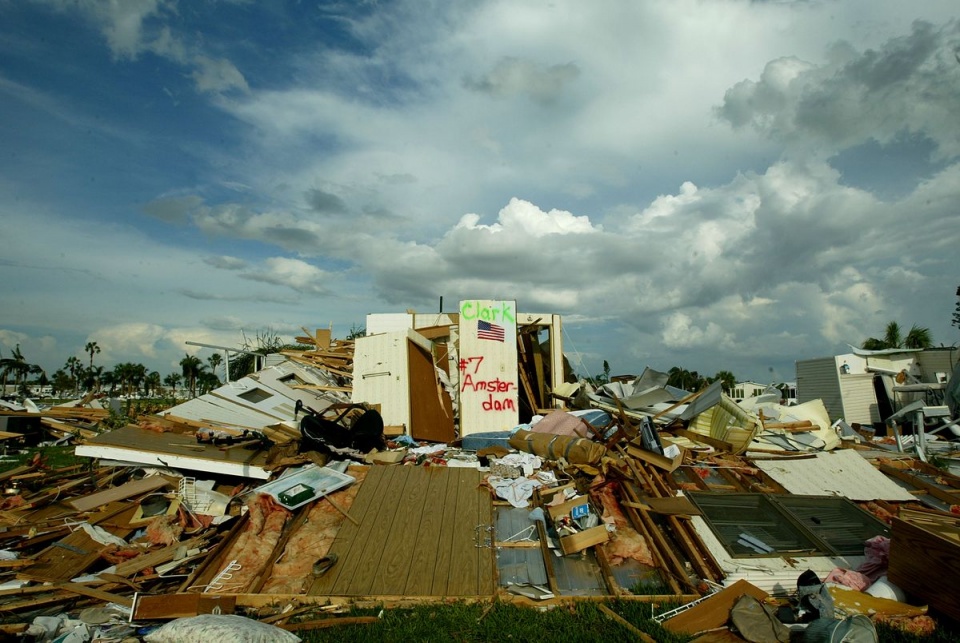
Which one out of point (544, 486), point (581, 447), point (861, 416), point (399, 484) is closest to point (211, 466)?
point (399, 484)

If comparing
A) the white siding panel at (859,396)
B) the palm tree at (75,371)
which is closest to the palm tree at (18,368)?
the palm tree at (75,371)

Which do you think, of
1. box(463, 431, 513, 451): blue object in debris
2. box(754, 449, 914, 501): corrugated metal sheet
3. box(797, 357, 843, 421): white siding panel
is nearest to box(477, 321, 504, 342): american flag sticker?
box(463, 431, 513, 451): blue object in debris

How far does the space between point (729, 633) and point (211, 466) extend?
699cm

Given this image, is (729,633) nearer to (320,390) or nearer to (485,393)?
(485,393)

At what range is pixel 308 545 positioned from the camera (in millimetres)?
6562

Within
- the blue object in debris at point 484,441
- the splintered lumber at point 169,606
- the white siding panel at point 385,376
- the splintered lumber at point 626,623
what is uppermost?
the white siding panel at point 385,376

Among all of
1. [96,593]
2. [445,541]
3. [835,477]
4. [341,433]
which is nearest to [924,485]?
[835,477]

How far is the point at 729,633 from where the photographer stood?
15.9 ft

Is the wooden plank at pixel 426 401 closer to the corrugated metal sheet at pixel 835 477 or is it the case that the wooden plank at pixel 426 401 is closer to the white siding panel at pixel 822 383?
the corrugated metal sheet at pixel 835 477

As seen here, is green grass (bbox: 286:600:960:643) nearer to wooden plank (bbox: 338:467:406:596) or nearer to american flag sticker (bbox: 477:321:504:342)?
wooden plank (bbox: 338:467:406:596)

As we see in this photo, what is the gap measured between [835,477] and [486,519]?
4.97 m

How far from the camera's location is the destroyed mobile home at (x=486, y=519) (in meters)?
5.38

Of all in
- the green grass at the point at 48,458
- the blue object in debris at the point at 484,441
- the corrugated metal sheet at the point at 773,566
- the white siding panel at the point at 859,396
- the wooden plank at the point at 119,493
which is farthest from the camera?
the white siding panel at the point at 859,396

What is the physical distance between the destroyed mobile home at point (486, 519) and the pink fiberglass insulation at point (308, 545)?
0.9 inches
